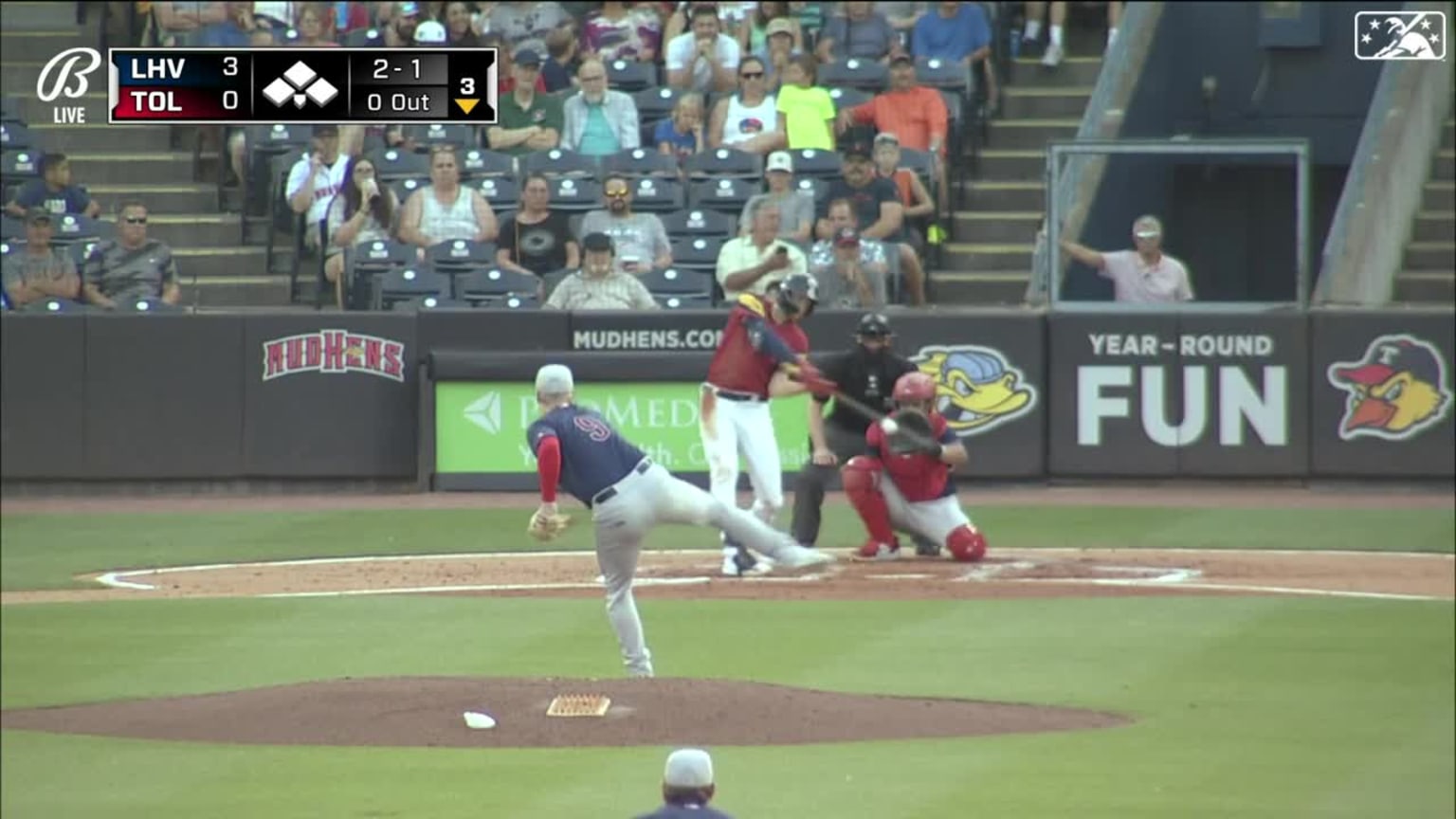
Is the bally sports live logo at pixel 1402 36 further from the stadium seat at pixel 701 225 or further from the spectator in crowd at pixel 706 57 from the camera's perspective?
the spectator in crowd at pixel 706 57

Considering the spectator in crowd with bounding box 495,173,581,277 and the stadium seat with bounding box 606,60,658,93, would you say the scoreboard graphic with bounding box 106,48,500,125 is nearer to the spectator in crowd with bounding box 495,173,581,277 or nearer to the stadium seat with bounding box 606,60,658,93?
the spectator in crowd with bounding box 495,173,581,277

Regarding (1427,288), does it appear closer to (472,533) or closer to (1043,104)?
(1043,104)

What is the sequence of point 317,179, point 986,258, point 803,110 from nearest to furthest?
point 317,179
point 803,110
point 986,258

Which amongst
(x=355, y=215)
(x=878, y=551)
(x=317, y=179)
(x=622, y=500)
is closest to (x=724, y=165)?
(x=355, y=215)

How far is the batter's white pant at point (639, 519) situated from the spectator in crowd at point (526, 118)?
998 centimetres

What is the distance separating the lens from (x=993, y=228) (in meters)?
25.3

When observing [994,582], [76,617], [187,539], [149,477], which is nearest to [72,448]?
[149,477]

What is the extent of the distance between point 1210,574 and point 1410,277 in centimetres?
753

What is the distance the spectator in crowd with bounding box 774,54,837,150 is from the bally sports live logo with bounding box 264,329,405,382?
12.9 feet

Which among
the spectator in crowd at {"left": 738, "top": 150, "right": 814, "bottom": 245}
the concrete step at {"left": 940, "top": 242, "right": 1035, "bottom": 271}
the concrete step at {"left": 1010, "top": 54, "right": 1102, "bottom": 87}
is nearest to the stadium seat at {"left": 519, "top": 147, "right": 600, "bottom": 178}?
the spectator in crowd at {"left": 738, "top": 150, "right": 814, "bottom": 245}

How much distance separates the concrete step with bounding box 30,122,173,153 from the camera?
953cm

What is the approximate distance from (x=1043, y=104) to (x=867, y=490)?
8.93 m

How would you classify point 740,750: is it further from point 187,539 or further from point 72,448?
point 72,448

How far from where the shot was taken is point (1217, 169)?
27.6m
